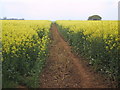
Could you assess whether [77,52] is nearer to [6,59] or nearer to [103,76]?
[103,76]

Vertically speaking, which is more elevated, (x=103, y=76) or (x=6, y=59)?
(x=6, y=59)

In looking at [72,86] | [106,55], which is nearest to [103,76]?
[106,55]

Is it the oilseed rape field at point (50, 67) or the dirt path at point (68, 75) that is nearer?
the oilseed rape field at point (50, 67)

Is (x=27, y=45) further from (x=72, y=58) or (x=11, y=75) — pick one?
(x=72, y=58)

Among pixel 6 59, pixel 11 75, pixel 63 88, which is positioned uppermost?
pixel 6 59

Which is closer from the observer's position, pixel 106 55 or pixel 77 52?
pixel 106 55

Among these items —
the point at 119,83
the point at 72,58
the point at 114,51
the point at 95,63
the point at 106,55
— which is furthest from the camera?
the point at 72,58

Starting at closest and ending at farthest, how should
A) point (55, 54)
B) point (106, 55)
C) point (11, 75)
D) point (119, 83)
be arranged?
point (11, 75)
point (119, 83)
point (106, 55)
point (55, 54)

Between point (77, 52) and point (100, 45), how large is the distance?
11.3 ft

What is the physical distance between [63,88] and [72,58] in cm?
382

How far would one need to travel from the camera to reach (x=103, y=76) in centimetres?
740

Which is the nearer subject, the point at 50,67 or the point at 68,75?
the point at 68,75

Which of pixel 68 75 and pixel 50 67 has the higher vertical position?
pixel 50 67

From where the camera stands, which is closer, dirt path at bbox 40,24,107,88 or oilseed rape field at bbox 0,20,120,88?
oilseed rape field at bbox 0,20,120,88
